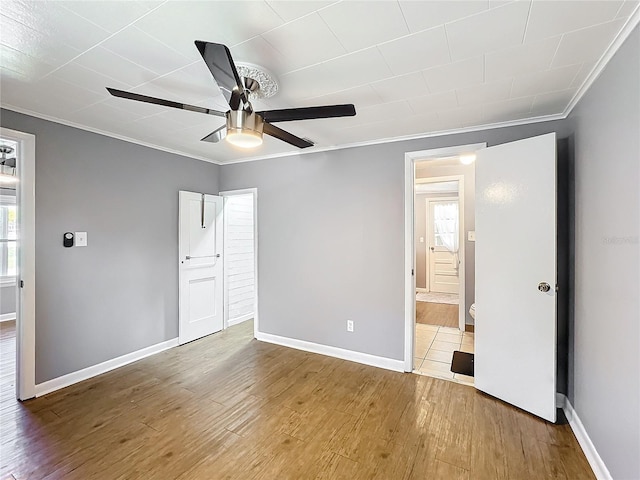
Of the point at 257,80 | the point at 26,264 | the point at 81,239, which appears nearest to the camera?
the point at 257,80

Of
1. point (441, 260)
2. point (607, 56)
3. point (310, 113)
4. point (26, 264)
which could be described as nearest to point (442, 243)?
point (441, 260)

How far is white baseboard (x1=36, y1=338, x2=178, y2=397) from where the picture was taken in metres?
2.59

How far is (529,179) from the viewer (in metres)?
2.28

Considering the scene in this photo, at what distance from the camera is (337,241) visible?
3416 millimetres

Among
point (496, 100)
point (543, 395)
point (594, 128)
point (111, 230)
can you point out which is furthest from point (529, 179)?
point (111, 230)

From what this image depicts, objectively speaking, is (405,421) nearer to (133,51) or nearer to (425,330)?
(425,330)

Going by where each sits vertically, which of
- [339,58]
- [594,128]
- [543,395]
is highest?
[339,58]

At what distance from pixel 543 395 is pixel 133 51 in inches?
137

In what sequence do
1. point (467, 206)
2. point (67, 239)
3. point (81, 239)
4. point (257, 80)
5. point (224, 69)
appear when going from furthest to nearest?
1. point (467, 206)
2. point (81, 239)
3. point (67, 239)
4. point (257, 80)
5. point (224, 69)

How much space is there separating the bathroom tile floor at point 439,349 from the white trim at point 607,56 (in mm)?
2459

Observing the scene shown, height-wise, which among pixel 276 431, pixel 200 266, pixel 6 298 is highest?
pixel 200 266

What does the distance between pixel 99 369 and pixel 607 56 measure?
14.9 ft

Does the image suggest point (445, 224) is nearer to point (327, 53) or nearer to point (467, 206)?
point (467, 206)

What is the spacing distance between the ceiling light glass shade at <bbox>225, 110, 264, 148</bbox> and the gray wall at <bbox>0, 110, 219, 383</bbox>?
6.65 feet
